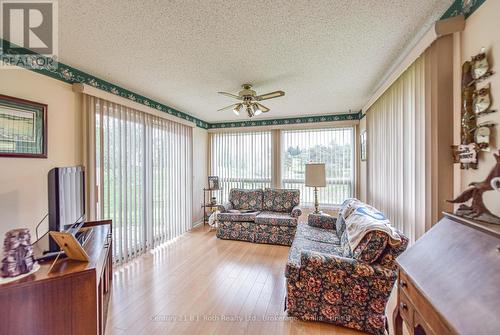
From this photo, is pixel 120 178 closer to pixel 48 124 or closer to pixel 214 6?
pixel 48 124

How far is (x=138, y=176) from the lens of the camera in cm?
327

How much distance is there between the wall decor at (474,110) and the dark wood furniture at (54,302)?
241 centimetres

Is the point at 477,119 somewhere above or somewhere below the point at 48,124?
below

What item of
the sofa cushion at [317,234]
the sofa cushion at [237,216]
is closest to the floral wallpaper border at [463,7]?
the sofa cushion at [317,234]

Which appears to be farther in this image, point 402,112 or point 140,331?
point 402,112

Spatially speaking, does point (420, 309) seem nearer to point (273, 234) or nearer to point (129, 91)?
point (273, 234)

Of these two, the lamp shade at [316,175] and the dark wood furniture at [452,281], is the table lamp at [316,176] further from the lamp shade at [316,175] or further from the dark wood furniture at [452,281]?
the dark wood furniture at [452,281]

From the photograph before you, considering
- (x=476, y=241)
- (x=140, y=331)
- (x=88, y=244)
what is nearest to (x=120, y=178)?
(x=88, y=244)

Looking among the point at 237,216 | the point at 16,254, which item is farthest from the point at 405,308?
the point at 237,216

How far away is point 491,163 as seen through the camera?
3.81 feet

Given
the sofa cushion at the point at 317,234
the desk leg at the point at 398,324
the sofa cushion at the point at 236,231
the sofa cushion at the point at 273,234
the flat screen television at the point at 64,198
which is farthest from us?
the sofa cushion at the point at 236,231

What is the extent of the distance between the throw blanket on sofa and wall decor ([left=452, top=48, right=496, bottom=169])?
69 cm

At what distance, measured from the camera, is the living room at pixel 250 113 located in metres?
1.11

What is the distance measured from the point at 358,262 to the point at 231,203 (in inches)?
124
